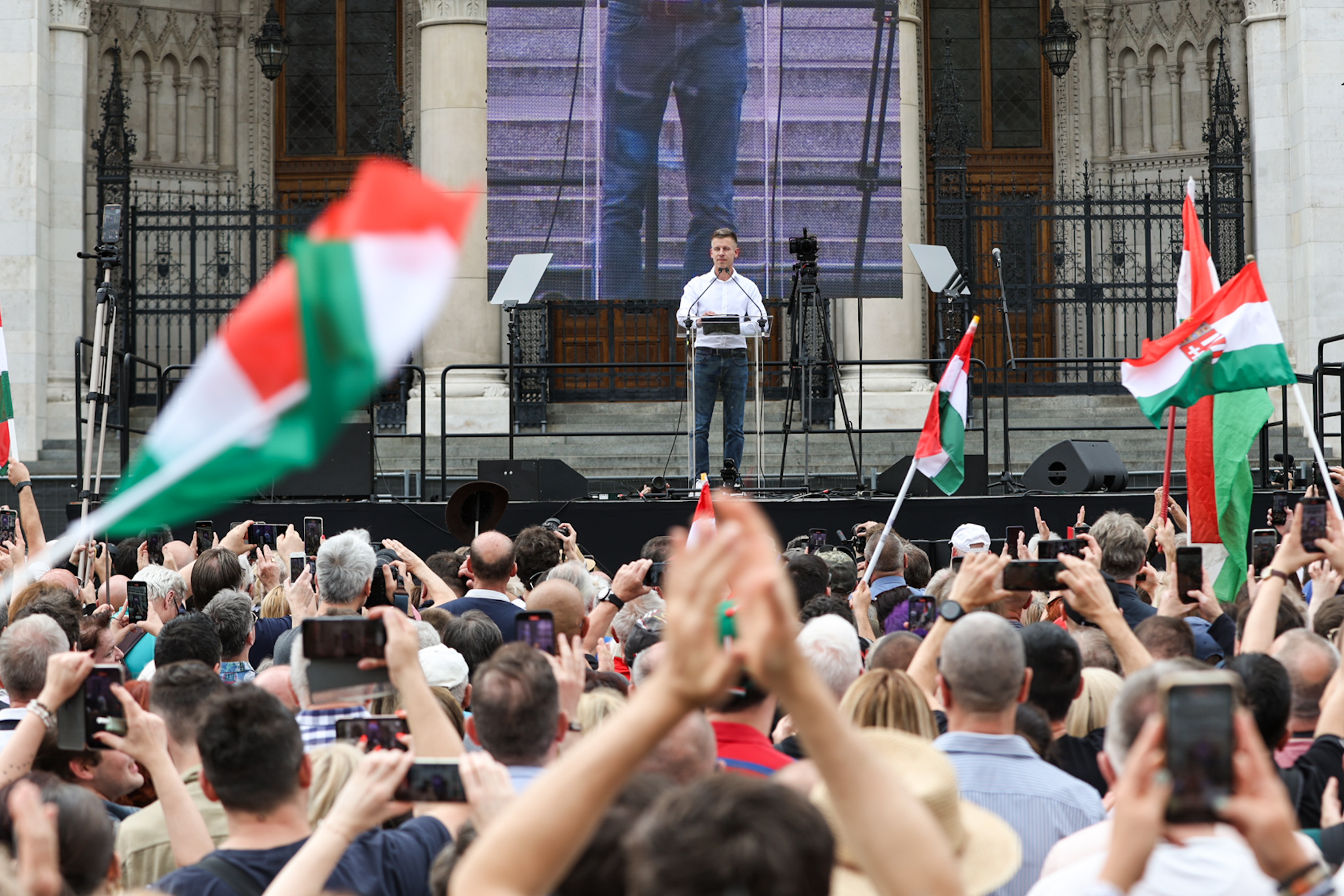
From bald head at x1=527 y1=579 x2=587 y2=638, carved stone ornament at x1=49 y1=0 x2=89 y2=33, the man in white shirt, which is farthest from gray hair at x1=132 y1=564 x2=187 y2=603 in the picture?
carved stone ornament at x1=49 y1=0 x2=89 y2=33

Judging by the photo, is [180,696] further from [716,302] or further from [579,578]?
[716,302]

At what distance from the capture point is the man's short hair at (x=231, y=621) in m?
5.97

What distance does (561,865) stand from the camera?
2115 millimetres

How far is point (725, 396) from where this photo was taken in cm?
1364

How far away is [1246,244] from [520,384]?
8759 millimetres

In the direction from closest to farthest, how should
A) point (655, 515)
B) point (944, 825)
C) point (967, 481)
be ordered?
point (944, 825)
point (655, 515)
point (967, 481)

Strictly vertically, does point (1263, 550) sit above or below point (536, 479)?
below

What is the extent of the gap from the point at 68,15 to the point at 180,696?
49.9 feet

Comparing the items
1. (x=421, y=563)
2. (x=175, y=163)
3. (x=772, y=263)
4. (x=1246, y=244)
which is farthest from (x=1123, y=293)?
(x=421, y=563)

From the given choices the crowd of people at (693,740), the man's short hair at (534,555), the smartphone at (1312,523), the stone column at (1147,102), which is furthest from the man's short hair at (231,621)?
the stone column at (1147,102)

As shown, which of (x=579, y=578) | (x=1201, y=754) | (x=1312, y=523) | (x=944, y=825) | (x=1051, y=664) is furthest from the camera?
(x=579, y=578)

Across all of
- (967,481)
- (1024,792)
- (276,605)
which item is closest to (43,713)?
(1024,792)

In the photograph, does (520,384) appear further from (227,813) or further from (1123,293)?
(227,813)

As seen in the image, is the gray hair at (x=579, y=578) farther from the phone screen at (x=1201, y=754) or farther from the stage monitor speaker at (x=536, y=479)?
the stage monitor speaker at (x=536, y=479)
